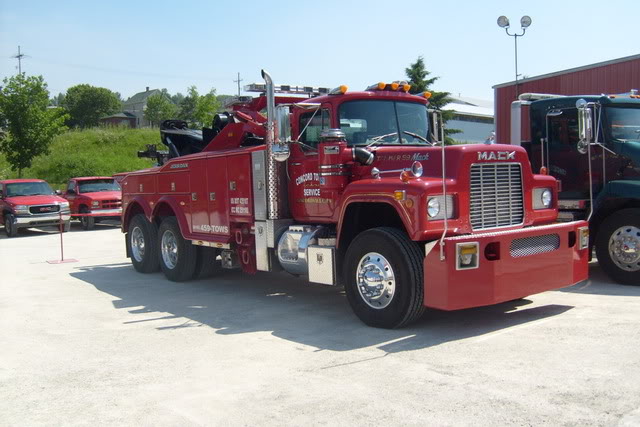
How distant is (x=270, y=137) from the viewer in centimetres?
792

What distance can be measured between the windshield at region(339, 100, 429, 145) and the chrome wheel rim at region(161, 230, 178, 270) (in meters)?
4.35

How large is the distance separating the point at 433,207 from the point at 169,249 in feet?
19.5

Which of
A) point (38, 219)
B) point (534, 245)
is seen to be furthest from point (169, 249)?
point (38, 219)

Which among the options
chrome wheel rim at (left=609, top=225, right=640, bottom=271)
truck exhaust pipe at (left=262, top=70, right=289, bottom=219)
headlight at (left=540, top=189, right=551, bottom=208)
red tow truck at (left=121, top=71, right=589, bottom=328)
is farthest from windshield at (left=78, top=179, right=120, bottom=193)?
headlight at (left=540, top=189, right=551, bottom=208)

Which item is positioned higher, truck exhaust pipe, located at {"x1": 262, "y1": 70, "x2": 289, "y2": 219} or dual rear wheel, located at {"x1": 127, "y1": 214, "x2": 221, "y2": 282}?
truck exhaust pipe, located at {"x1": 262, "y1": 70, "x2": 289, "y2": 219}

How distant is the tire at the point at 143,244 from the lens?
11.4 meters

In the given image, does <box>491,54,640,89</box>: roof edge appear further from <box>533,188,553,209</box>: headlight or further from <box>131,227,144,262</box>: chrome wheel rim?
<box>131,227,144,262</box>: chrome wheel rim

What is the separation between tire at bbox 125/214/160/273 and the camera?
11.4m

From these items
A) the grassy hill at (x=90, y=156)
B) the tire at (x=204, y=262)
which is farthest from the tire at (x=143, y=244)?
the grassy hill at (x=90, y=156)

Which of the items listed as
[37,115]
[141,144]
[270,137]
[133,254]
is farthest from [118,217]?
[141,144]

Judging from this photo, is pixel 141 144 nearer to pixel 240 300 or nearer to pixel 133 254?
pixel 133 254

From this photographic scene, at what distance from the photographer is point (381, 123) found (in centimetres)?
773

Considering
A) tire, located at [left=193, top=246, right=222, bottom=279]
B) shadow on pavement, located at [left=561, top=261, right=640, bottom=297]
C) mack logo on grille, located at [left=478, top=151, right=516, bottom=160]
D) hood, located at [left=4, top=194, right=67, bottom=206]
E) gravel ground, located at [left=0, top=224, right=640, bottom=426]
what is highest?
mack logo on grille, located at [left=478, top=151, right=516, bottom=160]

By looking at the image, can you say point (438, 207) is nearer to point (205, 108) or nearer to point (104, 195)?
point (104, 195)
